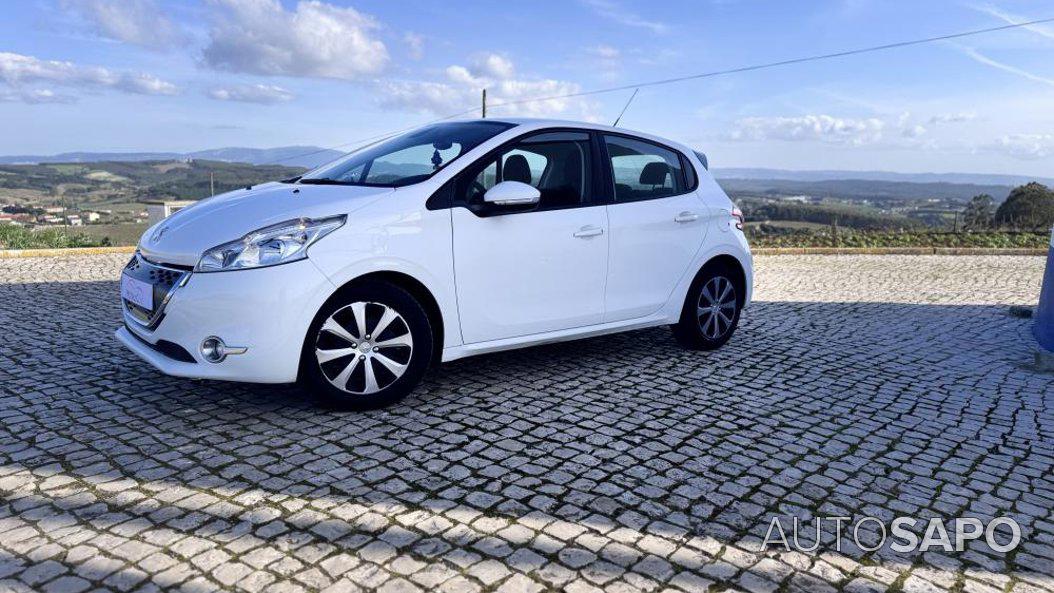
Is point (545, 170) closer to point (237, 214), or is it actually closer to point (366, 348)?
point (366, 348)

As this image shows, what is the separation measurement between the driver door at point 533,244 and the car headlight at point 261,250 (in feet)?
3.00

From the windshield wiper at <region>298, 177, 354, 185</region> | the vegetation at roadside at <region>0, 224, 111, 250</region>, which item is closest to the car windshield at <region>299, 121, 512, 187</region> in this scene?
the windshield wiper at <region>298, 177, 354, 185</region>

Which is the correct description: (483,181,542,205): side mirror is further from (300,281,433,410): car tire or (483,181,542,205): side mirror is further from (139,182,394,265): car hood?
(300,281,433,410): car tire

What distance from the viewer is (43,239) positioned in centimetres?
1509

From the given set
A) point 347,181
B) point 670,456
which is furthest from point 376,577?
point 347,181

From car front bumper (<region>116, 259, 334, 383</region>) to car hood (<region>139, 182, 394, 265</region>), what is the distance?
23 centimetres

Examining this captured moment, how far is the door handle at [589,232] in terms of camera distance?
520 cm

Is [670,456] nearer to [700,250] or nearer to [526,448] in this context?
[526,448]

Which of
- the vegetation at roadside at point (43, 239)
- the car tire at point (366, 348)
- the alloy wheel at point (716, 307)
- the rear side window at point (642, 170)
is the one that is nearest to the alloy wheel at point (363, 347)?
the car tire at point (366, 348)

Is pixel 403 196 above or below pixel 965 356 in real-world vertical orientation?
above

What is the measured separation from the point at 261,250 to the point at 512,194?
1.47 meters

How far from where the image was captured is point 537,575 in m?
2.85

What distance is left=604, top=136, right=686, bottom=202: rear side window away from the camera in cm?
559

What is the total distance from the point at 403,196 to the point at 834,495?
9.04 feet
